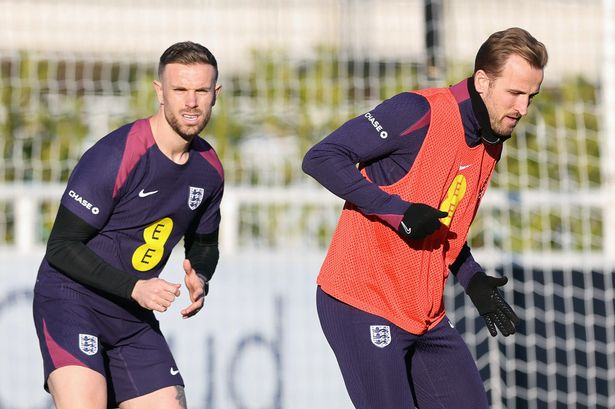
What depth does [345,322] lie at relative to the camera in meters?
4.69

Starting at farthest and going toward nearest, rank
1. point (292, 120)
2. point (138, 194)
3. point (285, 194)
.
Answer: point (292, 120)
point (285, 194)
point (138, 194)

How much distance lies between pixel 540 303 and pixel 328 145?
438cm

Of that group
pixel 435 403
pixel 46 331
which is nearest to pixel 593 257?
pixel 435 403

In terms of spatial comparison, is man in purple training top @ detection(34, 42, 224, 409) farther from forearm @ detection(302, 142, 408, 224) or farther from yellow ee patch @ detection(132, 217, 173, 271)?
forearm @ detection(302, 142, 408, 224)

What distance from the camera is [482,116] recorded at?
4.68 meters

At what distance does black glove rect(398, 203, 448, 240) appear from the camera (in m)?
4.39

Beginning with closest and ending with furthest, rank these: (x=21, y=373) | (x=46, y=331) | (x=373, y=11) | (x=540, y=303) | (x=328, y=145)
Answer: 1. (x=328, y=145)
2. (x=46, y=331)
3. (x=21, y=373)
4. (x=540, y=303)
5. (x=373, y=11)

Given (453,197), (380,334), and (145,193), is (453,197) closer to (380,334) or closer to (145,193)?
(380,334)

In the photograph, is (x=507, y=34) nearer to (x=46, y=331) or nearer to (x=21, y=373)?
(x=46, y=331)

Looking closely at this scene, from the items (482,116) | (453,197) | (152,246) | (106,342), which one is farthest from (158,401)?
(482,116)

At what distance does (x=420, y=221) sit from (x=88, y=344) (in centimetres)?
149

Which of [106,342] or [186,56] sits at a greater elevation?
[186,56]

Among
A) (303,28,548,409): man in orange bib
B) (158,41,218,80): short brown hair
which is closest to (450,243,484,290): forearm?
(303,28,548,409): man in orange bib

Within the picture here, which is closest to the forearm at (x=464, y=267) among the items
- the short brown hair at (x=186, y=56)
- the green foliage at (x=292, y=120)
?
the short brown hair at (x=186, y=56)
